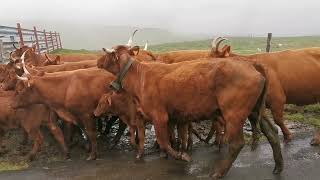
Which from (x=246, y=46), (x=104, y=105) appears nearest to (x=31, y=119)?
(x=104, y=105)

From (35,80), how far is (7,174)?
7.27 feet

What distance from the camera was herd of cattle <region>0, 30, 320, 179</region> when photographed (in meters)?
7.22

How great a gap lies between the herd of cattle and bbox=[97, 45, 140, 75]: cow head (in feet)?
0.06

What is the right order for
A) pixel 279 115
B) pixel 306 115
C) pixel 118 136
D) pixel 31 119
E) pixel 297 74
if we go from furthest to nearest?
pixel 306 115
pixel 118 136
pixel 31 119
pixel 297 74
pixel 279 115

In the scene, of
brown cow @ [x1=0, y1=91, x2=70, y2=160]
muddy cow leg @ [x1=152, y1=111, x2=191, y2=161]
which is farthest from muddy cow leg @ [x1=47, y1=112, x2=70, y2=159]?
muddy cow leg @ [x1=152, y1=111, x2=191, y2=161]

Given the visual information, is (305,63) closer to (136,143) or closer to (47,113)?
(136,143)

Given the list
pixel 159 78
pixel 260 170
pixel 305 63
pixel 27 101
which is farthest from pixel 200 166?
pixel 27 101

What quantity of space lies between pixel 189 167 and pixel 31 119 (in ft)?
12.7

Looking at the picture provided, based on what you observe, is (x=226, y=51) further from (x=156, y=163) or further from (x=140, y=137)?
(x=156, y=163)

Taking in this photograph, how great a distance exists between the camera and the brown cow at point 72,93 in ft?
32.0

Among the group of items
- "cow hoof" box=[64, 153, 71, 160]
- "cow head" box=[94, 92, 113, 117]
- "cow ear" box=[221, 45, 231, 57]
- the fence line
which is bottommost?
"cow hoof" box=[64, 153, 71, 160]

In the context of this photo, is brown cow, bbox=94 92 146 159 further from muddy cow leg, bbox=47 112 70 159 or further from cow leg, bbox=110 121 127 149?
muddy cow leg, bbox=47 112 70 159

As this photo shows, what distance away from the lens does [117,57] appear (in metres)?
8.99

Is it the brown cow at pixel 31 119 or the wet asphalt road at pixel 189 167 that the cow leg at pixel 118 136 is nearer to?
the wet asphalt road at pixel 189 167
